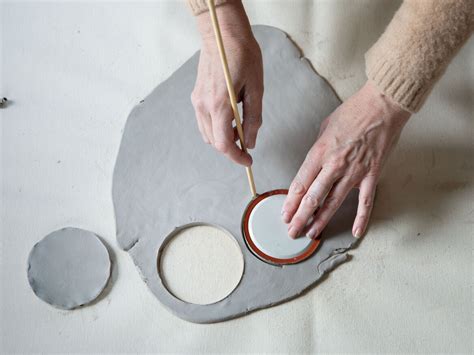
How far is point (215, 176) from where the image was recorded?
104cm

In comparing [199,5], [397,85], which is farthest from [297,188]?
[199,5]

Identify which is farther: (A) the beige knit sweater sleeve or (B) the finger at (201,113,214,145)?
(B) the finger at (201,113,214,145)

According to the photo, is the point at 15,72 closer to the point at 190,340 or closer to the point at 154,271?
the point at 154,271

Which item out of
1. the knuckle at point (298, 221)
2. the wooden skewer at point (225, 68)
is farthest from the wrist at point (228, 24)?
the knuckle at point (298, 221)

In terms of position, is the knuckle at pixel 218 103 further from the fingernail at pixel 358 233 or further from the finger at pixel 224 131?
the fingernail at pixel 358 233

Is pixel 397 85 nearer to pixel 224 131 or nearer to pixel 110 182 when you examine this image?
pixel 224 131

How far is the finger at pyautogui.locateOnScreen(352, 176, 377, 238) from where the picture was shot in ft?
3.03

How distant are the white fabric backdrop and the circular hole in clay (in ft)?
0.17

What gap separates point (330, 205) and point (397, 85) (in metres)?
0.23

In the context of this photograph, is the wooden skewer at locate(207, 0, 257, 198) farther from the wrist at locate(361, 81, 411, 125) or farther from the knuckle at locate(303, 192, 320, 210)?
the wrist at locate(361, 81, 411, 125)

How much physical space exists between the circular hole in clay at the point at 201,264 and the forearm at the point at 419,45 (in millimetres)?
411

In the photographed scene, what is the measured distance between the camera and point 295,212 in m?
0.94

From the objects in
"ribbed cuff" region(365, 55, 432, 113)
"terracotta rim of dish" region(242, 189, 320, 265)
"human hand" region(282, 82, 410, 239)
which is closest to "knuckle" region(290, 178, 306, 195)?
"human hand" region(282, 82, 410, 239)

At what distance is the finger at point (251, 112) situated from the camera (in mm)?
906
